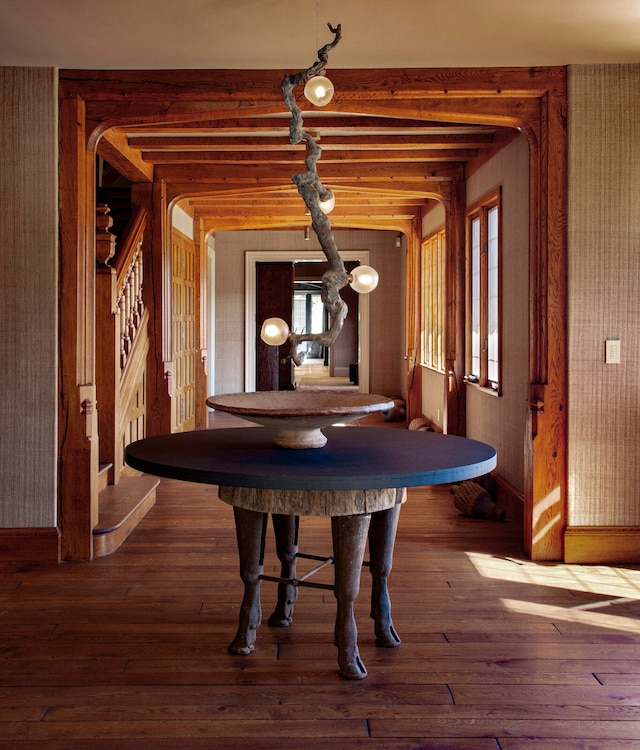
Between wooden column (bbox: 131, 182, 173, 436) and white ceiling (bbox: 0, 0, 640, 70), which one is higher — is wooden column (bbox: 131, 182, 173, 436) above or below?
below

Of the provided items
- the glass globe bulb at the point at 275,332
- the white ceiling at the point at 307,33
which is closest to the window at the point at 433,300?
the white ceiling at the point at 307,33

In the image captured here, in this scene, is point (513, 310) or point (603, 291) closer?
point (603, 291)

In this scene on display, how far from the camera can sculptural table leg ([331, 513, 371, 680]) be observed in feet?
9.59

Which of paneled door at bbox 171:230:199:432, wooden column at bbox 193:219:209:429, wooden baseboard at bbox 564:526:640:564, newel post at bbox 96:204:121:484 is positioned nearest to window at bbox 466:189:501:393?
wooden baseboard at bbox 564:526:640:564

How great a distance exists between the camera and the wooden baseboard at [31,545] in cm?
443

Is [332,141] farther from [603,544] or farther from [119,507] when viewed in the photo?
[603,544]

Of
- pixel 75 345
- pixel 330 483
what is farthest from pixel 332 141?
pixel 330 483

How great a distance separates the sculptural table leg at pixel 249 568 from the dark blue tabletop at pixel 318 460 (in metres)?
0.30

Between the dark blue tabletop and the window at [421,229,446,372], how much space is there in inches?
211

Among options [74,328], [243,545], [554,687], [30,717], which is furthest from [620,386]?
[30,717]

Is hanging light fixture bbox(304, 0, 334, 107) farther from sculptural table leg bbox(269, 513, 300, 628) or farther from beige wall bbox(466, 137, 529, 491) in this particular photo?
beige wall bbox(466, 137, 529, 491)

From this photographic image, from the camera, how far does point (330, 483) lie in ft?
8.05

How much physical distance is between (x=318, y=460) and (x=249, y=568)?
69 centimetres

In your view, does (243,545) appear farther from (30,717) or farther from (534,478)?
(534,478)
